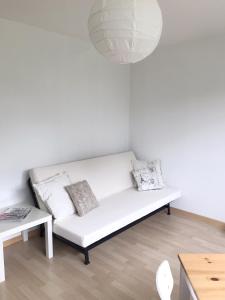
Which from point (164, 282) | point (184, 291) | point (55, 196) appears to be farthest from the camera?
point (55, 196)

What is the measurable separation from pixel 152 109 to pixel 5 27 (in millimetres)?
2171

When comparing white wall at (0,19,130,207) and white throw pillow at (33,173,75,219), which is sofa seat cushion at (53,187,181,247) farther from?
white wall at (0,19,130,207)

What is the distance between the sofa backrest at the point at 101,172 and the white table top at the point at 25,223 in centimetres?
38

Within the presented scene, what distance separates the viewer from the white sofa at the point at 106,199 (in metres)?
2.38

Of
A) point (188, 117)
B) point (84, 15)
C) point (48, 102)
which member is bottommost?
point (188, 117)

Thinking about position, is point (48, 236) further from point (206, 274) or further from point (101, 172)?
point (206, 274)

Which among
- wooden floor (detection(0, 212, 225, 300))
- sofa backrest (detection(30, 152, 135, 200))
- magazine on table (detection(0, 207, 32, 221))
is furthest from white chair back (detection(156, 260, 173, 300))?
sofa backrest (detection(30, 152, 135, 200))

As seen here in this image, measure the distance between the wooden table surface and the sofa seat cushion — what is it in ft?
3.85

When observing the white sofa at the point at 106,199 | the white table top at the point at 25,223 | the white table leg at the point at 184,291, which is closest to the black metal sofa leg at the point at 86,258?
the white sofa at the point at 106,199

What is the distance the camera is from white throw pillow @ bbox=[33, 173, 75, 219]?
257cm

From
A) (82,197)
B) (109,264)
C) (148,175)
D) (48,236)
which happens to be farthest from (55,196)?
(148,175)

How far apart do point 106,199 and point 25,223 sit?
111 cm

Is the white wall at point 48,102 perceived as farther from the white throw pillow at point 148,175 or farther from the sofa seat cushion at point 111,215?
the sofa seat cushion at point 111,215

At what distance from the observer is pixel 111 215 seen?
2668 mm
